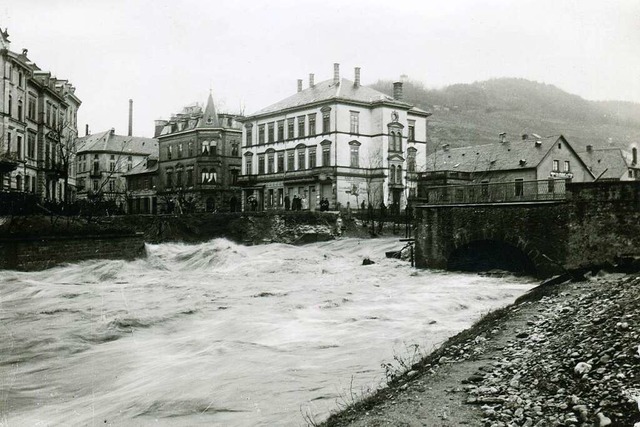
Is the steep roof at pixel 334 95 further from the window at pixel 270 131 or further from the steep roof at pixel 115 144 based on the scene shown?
the steep roof at pixel 115 144

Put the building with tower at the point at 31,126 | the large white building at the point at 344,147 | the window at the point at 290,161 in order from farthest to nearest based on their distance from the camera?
the window at the point at 290,161 < the large white building at the point at 344,147 < the building with tower at the point at 31,126

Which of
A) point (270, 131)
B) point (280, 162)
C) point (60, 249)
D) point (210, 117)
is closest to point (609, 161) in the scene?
point (280, 162)

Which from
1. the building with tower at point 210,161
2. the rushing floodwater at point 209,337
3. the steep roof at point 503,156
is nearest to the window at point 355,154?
the steep roof at point 503,156

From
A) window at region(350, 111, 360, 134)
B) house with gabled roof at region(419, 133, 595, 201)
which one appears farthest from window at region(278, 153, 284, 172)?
house with gabled roof at region(419, 133, 595, 201)

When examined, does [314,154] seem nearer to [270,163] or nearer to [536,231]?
[270,163]

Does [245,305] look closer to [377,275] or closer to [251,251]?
[377,275]

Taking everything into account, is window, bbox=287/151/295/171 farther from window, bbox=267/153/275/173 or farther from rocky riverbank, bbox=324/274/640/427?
rocky riverbank, bbox=324/274/640/427

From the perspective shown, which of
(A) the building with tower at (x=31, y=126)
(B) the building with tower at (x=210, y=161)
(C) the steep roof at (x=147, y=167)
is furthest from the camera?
(C) the steep roof at (x=147, y=167)
